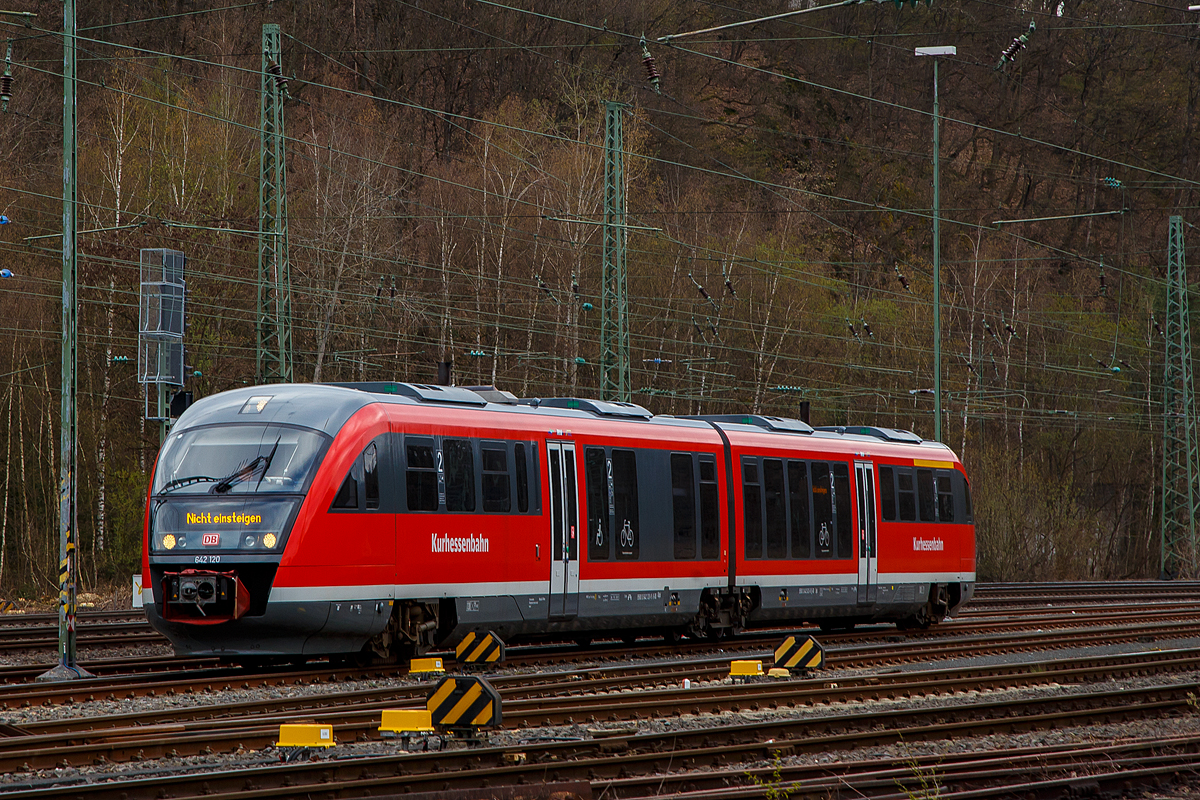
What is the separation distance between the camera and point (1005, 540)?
46406 mm

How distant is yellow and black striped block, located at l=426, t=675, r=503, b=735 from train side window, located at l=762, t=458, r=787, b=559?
11403 mm

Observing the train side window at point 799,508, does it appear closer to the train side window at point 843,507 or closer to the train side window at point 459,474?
the train side window at point 843,507

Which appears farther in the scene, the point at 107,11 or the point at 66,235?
the point at 107,11

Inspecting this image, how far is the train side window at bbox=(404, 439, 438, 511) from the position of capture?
1700 cm

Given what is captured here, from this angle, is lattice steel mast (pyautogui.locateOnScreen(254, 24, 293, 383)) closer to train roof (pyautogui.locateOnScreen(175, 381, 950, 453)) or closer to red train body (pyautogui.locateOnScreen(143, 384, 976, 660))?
train roof (pyautogui.locateOnScreen(175, 381, 950, 453))

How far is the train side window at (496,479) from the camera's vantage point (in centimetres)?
1806

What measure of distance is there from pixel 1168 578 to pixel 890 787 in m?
42.1

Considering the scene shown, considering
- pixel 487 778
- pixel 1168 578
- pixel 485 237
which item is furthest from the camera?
pixel 1168 578

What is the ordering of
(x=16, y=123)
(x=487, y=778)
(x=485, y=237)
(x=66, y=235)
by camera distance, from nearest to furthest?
1. (x=487, y=778)
2. (x=66, y=235)
3. (x=16, y=123)
4. (x=485, y=237)

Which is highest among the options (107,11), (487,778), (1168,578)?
(107,11)

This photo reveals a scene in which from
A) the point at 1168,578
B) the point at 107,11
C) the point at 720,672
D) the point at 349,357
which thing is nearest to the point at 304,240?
the point at 349,357

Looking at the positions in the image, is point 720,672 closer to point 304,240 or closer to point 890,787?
point 890,787

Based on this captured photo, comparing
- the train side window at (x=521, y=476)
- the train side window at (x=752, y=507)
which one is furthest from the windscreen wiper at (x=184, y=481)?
the train side window at (x=752, y=507)

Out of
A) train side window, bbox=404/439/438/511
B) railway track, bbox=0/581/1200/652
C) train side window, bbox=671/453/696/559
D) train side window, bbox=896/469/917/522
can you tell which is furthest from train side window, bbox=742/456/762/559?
railway track, bbox=0/581/1200/652
